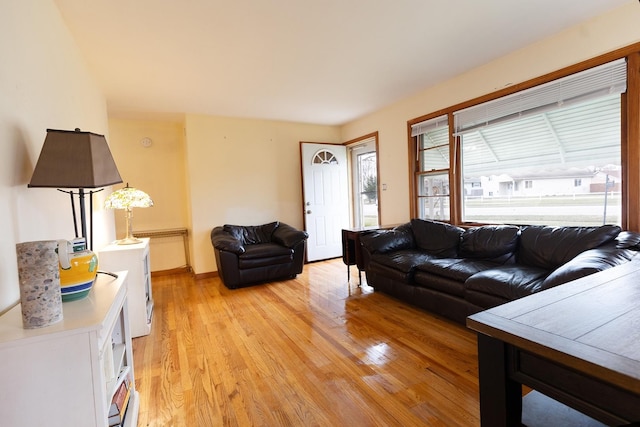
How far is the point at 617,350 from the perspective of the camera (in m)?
0.67

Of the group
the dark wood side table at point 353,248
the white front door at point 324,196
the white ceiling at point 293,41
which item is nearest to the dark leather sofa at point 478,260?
the dark wood side table at point 353,248

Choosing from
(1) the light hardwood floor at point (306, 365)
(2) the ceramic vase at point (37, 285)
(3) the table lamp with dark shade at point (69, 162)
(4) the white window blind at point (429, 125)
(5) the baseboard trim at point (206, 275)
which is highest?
(4) the white window blind at point (429, 125)

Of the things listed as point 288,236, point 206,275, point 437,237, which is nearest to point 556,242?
point 437,237

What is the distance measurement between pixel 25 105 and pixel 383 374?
7.98ft

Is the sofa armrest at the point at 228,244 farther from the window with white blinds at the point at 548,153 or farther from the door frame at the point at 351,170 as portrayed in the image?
the window with white blinds at the point at 548,153

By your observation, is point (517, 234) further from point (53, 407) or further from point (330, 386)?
point (53, 407)

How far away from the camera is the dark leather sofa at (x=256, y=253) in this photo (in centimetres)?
388

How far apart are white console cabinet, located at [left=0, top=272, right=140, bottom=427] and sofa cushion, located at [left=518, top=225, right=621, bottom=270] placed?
2.97m

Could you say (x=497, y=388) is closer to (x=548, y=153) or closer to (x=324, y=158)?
(x=548, y=153)

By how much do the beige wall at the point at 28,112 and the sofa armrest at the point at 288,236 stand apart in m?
2.50

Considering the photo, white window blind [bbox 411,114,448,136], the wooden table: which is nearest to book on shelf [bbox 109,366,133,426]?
the wooden table

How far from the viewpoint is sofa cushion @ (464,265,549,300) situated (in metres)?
2.08

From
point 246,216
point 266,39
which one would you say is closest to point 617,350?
point 266,39

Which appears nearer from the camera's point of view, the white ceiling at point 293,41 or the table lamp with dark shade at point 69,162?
the table lamp with dark shade at point 69,162
